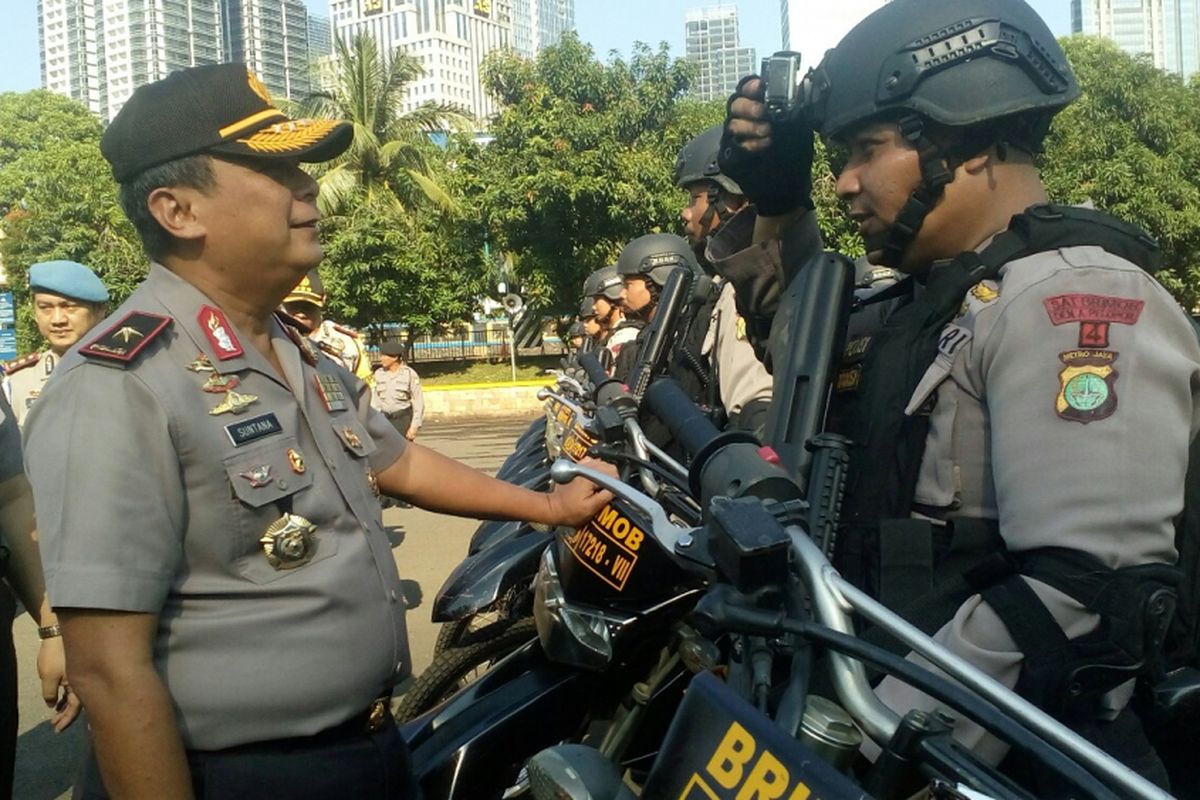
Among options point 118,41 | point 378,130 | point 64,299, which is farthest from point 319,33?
point 64,299

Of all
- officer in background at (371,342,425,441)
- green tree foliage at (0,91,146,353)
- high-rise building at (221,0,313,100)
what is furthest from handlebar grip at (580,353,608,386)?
high-rise building at (221,0,313,100)

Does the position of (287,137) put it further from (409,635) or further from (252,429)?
(409,635)

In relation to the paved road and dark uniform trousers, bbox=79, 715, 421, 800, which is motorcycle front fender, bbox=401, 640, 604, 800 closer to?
dark uniform trousers, bbox=79, 715, 421, 800

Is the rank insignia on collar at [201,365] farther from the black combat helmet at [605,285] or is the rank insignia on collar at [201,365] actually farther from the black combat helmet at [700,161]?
the black combat helmet at [605,285]

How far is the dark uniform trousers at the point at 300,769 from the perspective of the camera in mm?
1619

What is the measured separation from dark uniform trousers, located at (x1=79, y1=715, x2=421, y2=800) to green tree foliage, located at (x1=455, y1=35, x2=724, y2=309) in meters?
19.2

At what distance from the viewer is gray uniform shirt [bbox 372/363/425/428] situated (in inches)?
349

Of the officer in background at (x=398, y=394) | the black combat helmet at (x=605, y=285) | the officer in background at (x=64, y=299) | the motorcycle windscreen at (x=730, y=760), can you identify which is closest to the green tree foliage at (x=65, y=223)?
the officer in background at (x=398, y=394)

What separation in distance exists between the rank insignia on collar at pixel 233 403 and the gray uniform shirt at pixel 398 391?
7.21 metres

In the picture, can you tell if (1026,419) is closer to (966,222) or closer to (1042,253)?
(1042,253)

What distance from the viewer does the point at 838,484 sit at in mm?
1475

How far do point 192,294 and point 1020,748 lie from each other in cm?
139

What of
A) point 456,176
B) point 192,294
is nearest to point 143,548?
point 192,294

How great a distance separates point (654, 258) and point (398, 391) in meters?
3.56
